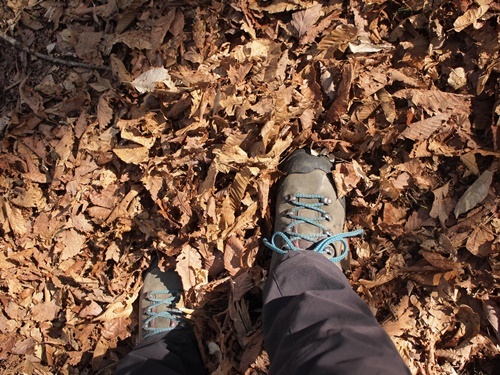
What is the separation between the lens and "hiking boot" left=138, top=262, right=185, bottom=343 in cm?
226

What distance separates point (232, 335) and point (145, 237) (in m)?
0.70

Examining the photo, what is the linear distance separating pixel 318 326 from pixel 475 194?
3.43 ft

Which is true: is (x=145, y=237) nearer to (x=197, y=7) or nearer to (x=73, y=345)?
(x=73, y=345)

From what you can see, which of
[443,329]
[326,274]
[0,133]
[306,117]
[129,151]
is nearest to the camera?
[326,274]

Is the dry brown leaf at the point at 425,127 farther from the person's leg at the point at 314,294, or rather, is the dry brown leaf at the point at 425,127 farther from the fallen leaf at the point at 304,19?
the fallen leaf at the point at 304,19

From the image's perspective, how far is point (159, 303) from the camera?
2.26 metres

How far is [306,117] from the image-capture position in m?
2.15

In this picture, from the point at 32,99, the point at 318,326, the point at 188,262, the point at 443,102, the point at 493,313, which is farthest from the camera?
the point at 32,99

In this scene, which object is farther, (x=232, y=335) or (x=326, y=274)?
(x=232, y=335)

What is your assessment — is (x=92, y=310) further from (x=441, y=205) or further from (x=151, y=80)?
(x=441, y=205)

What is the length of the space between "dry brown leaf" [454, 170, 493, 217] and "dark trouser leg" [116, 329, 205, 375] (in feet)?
4.84

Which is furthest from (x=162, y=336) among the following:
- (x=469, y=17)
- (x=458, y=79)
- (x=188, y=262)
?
(x=469, y=17)

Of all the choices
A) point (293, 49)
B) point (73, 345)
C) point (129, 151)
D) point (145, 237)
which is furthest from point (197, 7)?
point (73, 345)

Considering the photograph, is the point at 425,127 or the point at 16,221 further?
the point at 16,221
